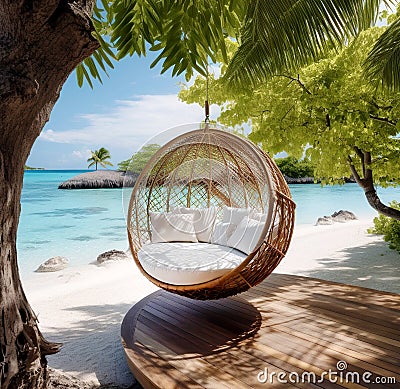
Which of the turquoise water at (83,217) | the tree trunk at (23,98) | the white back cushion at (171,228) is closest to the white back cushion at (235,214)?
the white back cushion at (171,228)

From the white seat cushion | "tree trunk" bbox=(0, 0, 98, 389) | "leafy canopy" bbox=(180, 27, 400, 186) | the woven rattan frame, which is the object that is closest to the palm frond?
"leafy canopy" bbox=(180, 27, 400, 186)

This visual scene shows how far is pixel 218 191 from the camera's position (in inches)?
178

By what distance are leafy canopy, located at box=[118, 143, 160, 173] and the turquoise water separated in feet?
16.5

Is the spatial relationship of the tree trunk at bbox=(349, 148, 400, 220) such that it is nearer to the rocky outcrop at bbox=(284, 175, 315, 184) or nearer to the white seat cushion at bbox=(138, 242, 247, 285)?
the white seat cushion at bbox=(138, 242, 247, 285)

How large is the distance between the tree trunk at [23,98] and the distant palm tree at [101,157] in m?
29.9

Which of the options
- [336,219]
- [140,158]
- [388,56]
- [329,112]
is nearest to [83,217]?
[336,219]

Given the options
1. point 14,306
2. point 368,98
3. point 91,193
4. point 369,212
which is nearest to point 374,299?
point 368,98

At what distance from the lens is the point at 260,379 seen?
2047 mm

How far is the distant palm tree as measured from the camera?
101 feet

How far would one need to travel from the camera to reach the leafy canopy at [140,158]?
11.3 feet

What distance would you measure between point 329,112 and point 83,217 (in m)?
14.0

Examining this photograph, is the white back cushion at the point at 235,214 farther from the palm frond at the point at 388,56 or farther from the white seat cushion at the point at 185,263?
the palm frond at the point at 388,56

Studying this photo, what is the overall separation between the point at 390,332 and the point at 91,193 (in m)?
19.0

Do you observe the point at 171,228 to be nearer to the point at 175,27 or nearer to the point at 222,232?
the point at 222,232
